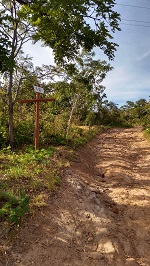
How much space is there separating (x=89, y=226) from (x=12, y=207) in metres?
1.43

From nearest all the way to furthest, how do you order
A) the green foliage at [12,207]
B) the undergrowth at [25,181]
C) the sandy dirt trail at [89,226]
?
the sandy dirt trail at [89,226] < the green foliage at [12,207] < the undergrowth at [25,181]

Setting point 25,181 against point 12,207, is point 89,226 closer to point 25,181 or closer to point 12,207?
point 12,207

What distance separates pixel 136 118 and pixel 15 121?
16.4 metres

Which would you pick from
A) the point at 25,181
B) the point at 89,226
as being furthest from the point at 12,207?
the point at 89,226

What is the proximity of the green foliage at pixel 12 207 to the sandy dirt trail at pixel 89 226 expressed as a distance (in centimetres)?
23

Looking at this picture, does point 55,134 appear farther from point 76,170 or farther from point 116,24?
point 116,24

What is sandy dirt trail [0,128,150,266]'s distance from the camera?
11.0 feet

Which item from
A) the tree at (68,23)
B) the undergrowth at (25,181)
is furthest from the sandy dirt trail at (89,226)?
the tree at (68,23)

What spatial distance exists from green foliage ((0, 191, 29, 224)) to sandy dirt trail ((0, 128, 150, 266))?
0.23 metres

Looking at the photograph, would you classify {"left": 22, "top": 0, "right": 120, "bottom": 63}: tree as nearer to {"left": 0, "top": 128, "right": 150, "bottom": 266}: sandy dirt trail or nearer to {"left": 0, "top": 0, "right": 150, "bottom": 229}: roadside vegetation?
{"left": 0, "top": 0, "right": 150, "bottom": 229}: roadside vegetation

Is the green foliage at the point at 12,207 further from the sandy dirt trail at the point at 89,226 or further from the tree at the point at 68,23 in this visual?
the tree at the point at 68,23

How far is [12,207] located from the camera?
385cm

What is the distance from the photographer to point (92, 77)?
35.9ft

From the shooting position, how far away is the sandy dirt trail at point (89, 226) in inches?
132
